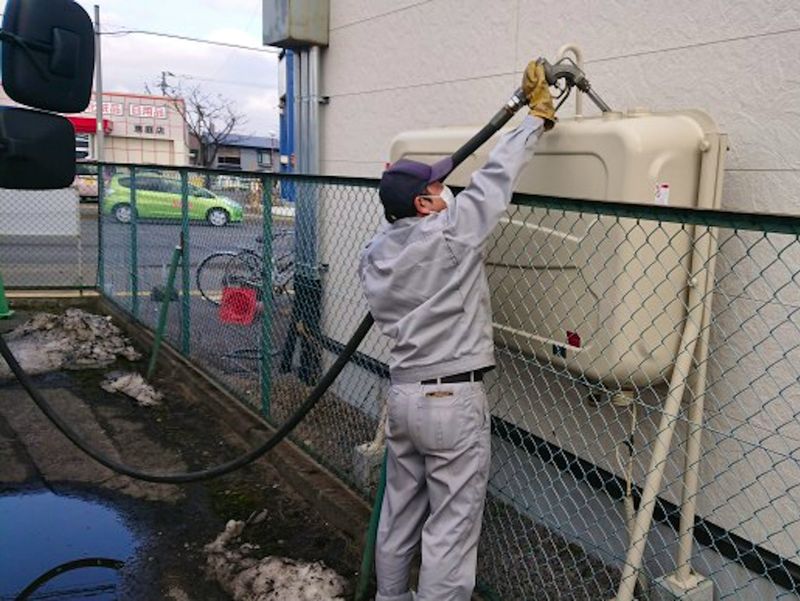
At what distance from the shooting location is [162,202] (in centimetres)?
633

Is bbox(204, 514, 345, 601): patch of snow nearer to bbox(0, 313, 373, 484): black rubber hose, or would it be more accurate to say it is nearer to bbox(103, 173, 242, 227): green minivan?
bbox(0, 313, 373, 484): black rubber hose

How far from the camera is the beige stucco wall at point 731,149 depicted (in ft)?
8.40

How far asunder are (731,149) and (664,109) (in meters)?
0.36

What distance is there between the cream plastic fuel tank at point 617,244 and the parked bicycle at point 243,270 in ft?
7.82

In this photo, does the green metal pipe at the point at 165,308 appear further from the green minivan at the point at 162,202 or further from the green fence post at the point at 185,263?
the green minivan at the point at 162,202

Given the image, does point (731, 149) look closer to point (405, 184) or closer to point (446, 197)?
point (446, 197)

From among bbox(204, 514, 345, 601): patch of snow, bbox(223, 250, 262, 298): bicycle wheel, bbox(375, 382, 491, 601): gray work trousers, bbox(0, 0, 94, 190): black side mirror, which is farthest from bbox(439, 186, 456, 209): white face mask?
bbox(223, 250, 262, 298): bicycle wheel

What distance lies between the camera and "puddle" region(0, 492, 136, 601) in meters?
3.08

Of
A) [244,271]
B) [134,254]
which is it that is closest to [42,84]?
[244,271]

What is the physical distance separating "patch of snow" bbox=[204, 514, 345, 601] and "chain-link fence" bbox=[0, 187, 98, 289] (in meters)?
6.61

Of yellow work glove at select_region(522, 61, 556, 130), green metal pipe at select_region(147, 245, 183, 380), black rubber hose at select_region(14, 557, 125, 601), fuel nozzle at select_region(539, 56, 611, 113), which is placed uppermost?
fuel nozzle at select_region(539, 56, 611, 113)

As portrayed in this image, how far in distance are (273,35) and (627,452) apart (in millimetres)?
4181

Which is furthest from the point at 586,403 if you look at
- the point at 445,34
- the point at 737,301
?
the point at 445,34

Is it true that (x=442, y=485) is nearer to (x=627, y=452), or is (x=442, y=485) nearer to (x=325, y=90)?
(x=627, y=452)
